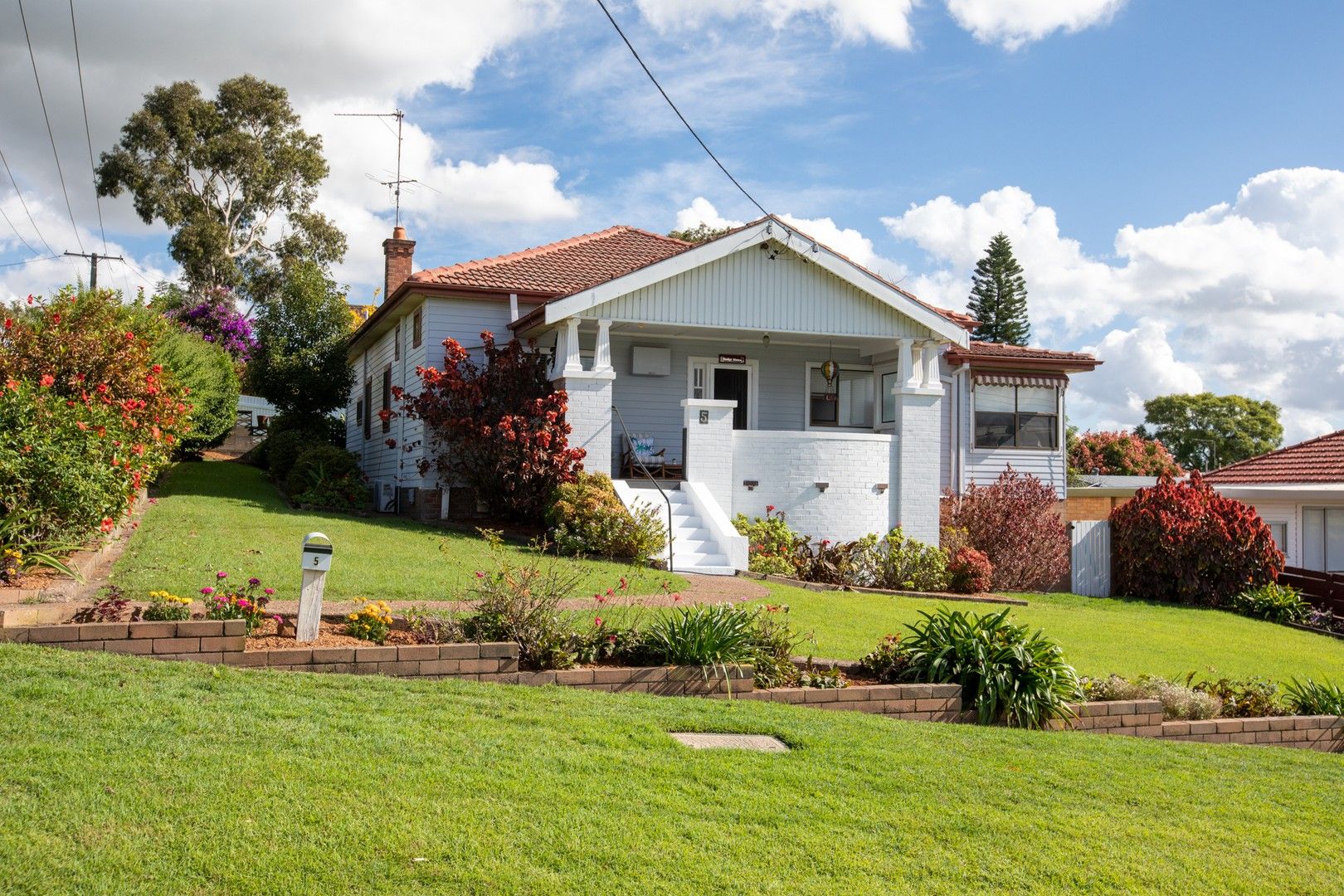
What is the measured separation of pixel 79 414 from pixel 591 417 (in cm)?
878

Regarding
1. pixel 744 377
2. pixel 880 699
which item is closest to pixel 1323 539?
pixel 744 377

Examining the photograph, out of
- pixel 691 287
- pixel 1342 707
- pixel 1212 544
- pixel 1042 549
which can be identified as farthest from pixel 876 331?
pixel 1342 707

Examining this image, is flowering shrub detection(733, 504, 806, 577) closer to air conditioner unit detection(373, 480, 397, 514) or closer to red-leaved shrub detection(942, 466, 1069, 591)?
red-leaved shrub detection(942, 466, 1069, 591)

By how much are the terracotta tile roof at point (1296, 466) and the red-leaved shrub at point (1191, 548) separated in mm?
5819

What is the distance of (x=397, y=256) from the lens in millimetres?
27875

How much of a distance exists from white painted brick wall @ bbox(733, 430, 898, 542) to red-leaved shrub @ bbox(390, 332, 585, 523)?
9.14 feet

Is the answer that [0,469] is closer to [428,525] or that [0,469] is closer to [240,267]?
[428,525]

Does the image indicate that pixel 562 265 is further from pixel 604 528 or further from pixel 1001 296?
pixel 1001 296

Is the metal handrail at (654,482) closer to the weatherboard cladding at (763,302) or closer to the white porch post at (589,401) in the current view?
the white porch post at (589,401)

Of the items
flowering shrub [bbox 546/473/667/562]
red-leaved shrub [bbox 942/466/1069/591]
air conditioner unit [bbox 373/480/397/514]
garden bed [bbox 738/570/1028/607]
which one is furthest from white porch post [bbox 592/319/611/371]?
red-leaved shrub [bbox 942/466/1069/591]

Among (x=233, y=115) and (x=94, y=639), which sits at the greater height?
(x=233, y=115)

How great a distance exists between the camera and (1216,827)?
6.12 metres

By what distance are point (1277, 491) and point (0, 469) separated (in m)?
24.5

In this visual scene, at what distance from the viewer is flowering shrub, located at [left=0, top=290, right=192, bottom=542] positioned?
10297 mm
